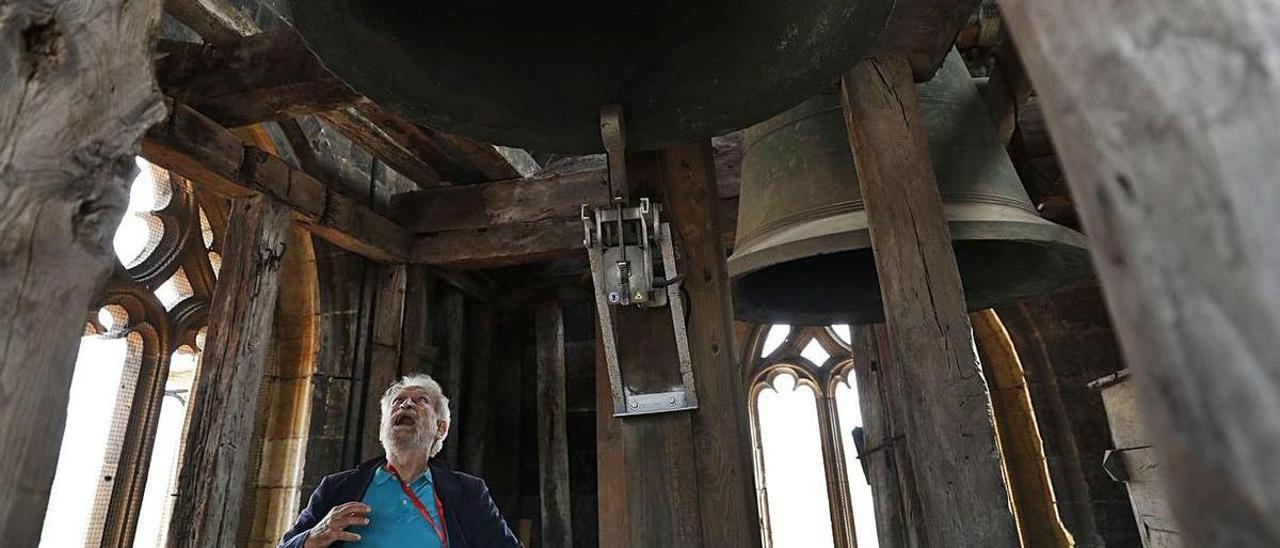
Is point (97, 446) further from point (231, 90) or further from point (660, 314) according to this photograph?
point (660, 314)

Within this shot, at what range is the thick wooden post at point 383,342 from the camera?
4.01 meters

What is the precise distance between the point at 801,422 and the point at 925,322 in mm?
4815

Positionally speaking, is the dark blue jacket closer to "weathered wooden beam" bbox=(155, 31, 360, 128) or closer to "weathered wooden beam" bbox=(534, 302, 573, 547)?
"weathered wooden beam" bbox=(155, 31, 360, 128)

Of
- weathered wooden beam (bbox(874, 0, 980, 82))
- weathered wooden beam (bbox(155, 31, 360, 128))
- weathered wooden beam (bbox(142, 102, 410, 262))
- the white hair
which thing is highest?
weathered wooden beam (bbox(155, 31, 360, 128))

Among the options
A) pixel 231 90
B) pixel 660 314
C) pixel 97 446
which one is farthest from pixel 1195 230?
pixel 97 446

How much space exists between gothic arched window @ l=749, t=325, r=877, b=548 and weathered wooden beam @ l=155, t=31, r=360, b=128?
430 cm

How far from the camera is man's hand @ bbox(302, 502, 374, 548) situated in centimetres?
168

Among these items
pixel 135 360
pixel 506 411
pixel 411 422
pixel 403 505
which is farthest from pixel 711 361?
pixel 135 360

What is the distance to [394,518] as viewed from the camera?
6.03ft

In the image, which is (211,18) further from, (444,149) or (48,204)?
(48,204)

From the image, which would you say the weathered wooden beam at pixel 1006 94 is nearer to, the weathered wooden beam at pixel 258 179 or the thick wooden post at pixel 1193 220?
the thick wooden post at pixel 1193 220

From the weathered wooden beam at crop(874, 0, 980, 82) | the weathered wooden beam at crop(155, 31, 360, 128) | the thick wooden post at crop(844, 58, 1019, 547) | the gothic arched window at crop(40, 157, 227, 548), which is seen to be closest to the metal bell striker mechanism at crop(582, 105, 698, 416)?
the thick wooden post at crop(844, 58, 1019, 547)

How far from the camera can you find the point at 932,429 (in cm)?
149

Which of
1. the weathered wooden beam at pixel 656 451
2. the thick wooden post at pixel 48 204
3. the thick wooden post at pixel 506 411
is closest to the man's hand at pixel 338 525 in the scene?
the weathered wooden beam at pixel 656 451
